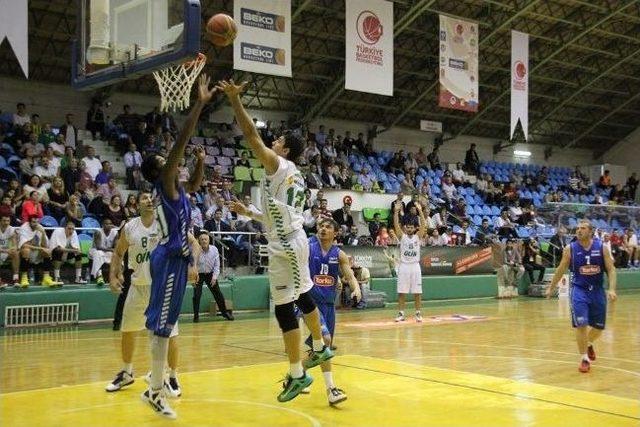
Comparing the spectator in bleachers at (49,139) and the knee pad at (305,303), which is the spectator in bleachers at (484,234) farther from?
the knee pad at (305,303)

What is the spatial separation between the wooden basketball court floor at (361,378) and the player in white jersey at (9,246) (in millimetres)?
1471

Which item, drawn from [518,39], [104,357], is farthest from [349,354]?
[518,39]

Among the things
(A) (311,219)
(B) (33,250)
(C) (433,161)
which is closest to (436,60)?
(C) (433,161)

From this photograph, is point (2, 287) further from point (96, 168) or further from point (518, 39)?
point (518, 39)

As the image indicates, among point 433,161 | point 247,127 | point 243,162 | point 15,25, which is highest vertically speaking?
point 15,25

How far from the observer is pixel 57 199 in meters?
15.9

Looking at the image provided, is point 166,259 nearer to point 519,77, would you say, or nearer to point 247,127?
point 247,127

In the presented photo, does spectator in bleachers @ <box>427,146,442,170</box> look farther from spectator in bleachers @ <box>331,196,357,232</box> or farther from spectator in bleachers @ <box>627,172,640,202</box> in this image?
spectator in bleachers @ <box>627,172,640,202</box>

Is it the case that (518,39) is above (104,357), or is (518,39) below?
above

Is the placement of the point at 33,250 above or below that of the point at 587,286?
above

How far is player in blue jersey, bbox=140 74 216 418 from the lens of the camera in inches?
229

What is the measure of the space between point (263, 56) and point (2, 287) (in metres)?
8.56

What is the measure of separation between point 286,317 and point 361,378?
2312mm

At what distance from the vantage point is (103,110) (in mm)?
24188
